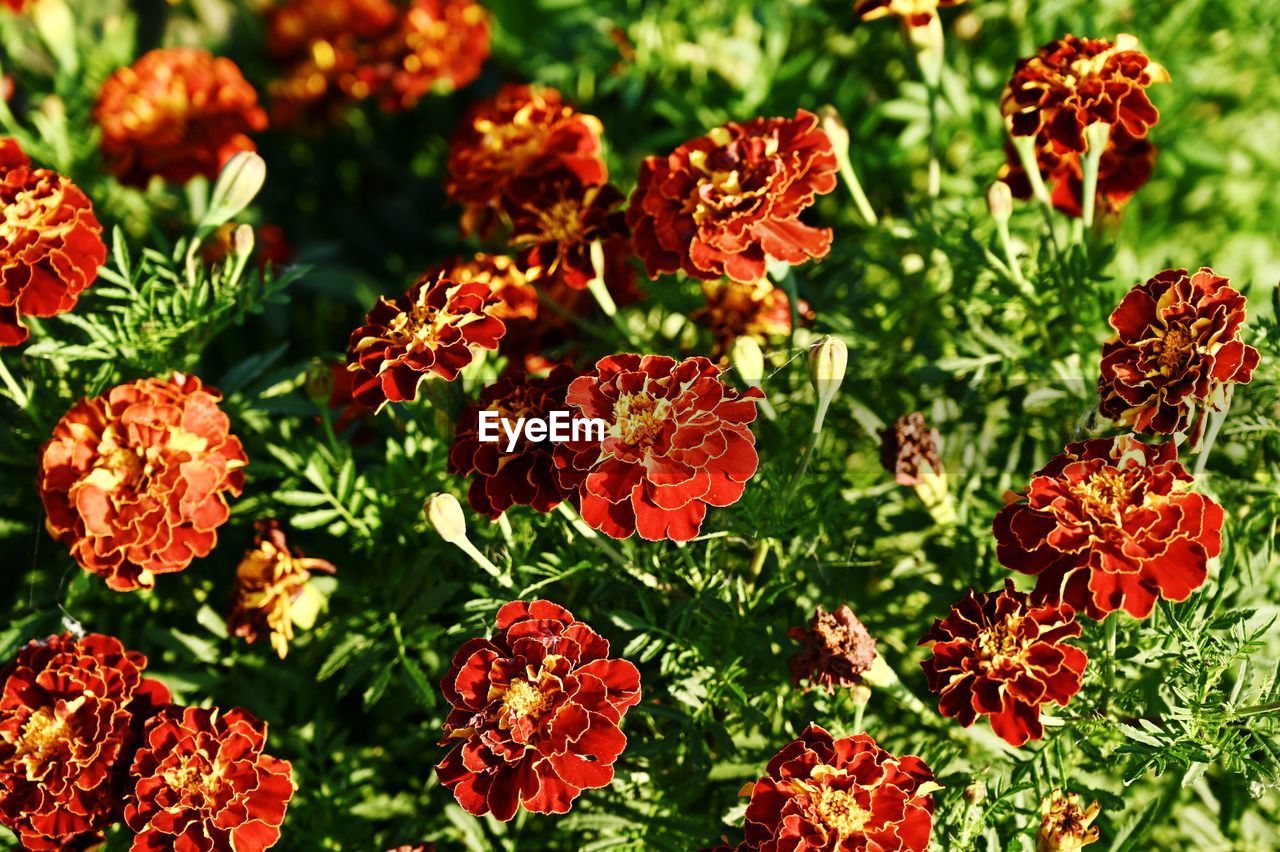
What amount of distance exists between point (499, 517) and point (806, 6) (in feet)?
4.83

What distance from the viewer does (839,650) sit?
1.30 m

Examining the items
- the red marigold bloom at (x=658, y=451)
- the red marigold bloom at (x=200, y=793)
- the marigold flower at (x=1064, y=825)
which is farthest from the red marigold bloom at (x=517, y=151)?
Result: the marigold flower at (x=1064, y=825)

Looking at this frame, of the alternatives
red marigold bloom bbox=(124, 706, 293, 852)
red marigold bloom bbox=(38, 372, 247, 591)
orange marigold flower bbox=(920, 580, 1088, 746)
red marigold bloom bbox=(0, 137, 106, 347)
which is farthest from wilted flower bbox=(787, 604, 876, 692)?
red marigold bloom bbox=(0, 137, 106, 347)

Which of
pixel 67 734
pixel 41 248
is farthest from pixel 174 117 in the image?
pixel 67 734

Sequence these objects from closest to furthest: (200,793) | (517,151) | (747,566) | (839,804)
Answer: (839,804) < (200,793) < (747,566) < (517,151)

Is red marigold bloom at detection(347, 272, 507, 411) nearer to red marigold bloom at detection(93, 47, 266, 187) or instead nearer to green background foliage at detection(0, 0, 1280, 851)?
green background foliage at detection(0, 0, 1280, 851)

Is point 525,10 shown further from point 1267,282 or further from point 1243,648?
point 1243,648

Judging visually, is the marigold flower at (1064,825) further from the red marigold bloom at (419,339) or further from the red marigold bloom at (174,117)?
the red marigold bloom at (174,117)

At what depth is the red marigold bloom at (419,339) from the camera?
1354mm

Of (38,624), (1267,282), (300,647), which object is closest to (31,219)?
(38,624)

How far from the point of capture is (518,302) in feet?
5.35

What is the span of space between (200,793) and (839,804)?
27.6 inches

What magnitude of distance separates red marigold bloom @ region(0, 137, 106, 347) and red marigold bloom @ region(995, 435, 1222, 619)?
1160mm

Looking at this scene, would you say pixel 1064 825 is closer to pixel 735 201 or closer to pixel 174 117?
pixel 735 201
